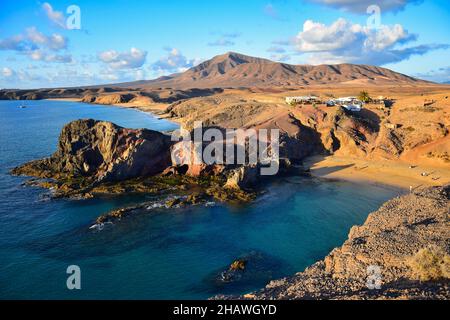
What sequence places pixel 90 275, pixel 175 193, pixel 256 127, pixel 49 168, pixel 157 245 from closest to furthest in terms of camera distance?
pixel 90 275
pixel 157 245
pixel 175 193
pixel 49 168
pixel 256 127

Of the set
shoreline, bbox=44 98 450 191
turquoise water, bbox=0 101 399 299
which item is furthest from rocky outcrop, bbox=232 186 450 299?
shoreline, bbox=44 98 450 191

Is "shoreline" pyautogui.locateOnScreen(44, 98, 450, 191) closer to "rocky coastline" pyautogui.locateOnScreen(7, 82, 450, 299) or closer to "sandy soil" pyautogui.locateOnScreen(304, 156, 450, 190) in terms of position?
"sandy soil" pyautogui.locateOnScreen(304, 156, 450, 190)

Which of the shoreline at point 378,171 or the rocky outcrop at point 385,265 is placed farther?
the shoreline at point 378,171

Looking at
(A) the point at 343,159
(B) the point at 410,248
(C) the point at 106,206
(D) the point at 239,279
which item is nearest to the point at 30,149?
(C) the point at 106,206

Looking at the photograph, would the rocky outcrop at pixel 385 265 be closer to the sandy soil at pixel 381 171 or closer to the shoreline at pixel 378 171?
the shoreline at pixel 378 171

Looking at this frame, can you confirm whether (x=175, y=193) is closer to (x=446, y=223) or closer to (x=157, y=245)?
(x=157, y=245)

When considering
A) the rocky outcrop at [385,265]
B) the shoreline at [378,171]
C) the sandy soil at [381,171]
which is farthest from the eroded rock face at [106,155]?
the rocky outcrop at [385,265]
